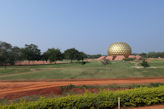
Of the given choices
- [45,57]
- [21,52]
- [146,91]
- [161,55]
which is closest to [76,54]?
[45,57]

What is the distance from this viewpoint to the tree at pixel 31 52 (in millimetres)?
47406

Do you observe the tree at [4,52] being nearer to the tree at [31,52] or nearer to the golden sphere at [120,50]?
the tree at [31,52]

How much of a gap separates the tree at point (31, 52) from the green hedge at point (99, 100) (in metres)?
45.9

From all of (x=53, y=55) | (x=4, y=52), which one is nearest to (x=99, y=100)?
(x=4, y=52)

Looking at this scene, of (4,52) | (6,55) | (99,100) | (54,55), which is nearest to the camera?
(99,100)

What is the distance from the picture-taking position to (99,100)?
20.2ft

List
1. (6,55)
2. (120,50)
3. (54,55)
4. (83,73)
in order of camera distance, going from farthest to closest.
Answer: (120,50) < (54,55) < (6,55) < (83,73)

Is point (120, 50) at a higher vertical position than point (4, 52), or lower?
higher

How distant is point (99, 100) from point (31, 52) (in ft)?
156

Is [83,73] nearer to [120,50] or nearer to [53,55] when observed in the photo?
[53,55]

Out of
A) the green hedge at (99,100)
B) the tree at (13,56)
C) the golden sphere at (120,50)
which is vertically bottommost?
the green hedge at (99,100)

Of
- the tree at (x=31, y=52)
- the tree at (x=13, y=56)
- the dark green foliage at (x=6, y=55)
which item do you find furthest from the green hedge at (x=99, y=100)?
the tree at (x=31, y=52)

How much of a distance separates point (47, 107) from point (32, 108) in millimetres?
657

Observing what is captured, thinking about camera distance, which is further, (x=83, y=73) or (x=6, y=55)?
(x=6, y=55)
